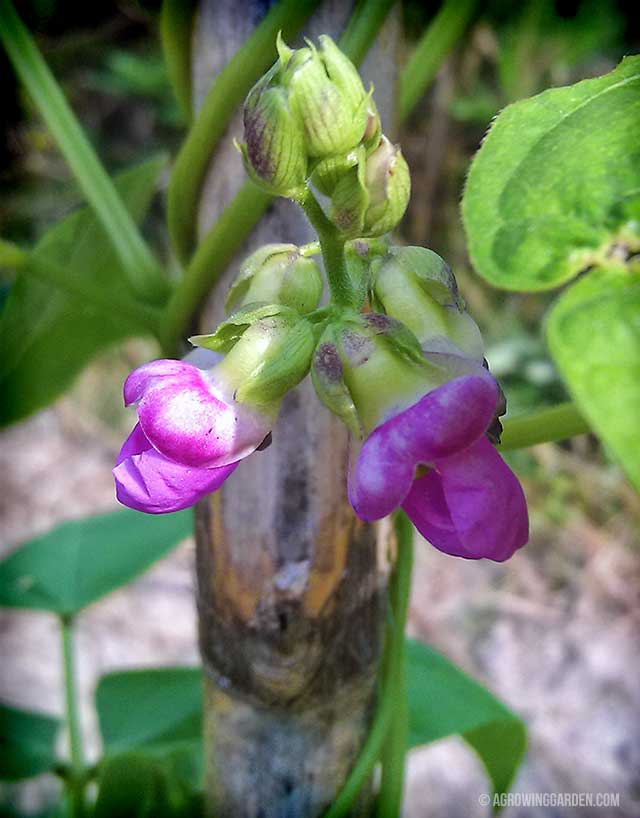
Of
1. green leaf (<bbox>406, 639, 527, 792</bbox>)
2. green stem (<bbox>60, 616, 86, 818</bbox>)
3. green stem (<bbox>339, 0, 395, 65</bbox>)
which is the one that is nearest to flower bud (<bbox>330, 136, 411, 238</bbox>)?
green stem (<bbox>339, 0, 395, 65</bbox>)

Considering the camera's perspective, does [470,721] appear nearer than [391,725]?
No

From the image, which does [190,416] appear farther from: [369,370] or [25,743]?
[25,743]

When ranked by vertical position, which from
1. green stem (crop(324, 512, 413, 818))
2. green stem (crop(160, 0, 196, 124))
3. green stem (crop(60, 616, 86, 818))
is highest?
green stem (crop(160, 0, 196, 124))

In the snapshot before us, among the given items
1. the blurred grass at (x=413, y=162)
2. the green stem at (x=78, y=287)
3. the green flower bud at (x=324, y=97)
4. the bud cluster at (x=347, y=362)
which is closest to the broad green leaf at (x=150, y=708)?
the green stem at (x=78, y=287)

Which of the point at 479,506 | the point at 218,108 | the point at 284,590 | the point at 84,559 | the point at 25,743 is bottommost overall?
the point at 25,743

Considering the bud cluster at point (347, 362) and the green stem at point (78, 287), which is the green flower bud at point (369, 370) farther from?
the green stem at point (78, 287)

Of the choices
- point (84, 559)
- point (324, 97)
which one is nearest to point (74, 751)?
point (84, 559)

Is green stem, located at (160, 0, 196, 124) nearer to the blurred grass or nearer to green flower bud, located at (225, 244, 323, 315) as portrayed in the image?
green flower bud, located at (225, 244, 323, 315)
